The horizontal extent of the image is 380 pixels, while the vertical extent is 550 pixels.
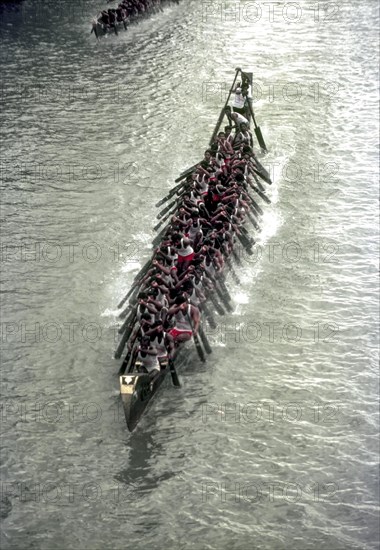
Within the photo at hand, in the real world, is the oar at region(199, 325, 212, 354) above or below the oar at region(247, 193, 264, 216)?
below

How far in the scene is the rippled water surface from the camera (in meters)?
17.8

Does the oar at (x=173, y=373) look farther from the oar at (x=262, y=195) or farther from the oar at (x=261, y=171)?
the oar at (x=261, y=171)

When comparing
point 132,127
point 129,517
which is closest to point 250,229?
point 132,127

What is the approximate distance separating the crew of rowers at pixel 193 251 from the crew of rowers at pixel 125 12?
61.2 ft

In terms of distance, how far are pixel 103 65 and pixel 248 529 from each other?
31238mm

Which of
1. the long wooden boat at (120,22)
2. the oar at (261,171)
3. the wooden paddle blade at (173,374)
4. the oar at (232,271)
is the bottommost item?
the wooden paddle blade at (173,374)

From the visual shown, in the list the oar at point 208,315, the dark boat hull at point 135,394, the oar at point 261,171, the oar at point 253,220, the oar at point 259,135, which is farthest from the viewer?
the oar at point 259,135

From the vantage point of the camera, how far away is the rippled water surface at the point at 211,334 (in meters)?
17.8

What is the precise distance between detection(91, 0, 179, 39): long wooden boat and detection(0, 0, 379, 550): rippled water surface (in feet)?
3.53

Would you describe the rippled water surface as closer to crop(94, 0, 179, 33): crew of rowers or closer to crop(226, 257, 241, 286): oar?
crop(226, 257, 241, 286): oar

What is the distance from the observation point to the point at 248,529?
17.4m

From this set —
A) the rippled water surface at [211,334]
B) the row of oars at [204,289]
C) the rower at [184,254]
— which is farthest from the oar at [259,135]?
the rower at [184,254]

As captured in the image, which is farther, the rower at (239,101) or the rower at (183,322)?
the rower at (239,101)

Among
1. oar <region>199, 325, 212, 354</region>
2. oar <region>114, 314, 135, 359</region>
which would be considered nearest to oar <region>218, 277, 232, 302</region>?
oar <region>199, 325, 212, 354</region>
